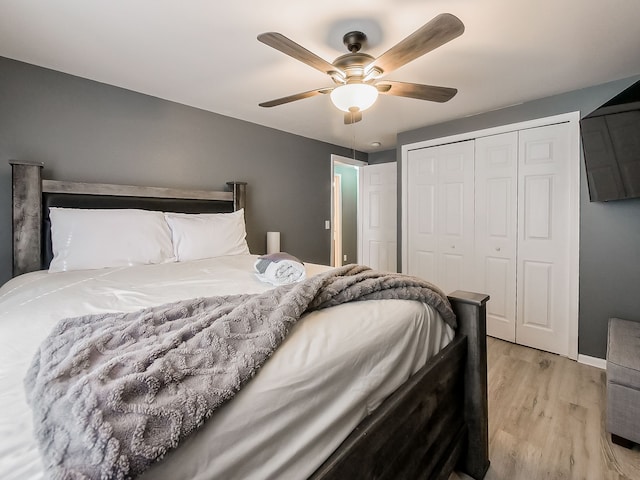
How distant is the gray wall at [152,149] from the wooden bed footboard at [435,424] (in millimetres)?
2451

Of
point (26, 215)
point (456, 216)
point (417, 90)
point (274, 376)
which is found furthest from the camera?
point (456, 216)

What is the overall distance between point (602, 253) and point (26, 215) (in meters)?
4.25

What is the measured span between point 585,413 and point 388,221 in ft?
9.45

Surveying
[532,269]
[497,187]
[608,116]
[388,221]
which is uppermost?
[608,116]

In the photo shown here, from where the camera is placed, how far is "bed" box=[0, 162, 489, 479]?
0.59 m

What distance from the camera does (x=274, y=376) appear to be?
708 mm

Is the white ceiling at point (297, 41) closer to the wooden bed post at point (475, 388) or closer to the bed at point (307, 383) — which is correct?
the bed at point (307, 383)

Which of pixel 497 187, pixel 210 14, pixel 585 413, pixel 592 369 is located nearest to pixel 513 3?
pixel 210 14

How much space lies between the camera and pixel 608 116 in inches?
81.3

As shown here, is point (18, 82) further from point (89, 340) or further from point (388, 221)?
point (388, 221)

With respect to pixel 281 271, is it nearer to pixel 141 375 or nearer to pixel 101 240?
pixel 141 375

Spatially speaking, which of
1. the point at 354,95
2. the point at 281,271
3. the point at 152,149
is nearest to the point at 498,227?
the point at 354,95

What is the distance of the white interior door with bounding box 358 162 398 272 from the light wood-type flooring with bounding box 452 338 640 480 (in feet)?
6.67

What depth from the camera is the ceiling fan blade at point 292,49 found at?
1356mm
